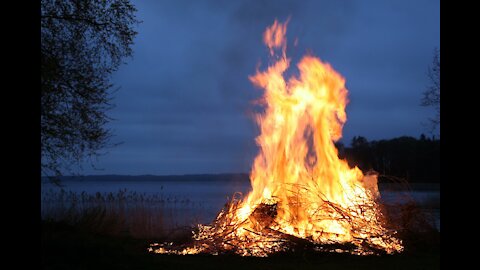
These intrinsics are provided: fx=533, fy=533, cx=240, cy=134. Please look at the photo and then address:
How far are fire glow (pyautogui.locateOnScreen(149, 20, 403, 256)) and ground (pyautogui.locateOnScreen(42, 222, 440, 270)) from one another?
623 mm

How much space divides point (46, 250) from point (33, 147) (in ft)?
22.7

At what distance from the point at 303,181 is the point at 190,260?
3.06 meters

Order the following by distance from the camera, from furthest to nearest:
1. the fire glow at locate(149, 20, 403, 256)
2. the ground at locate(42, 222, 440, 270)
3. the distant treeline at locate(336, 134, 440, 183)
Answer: the distant treeline at locate(336, 134, 440, 183) < the fire glow at locate(149, 20, 403, 256) < the ground at locate(42, 222, 440, 270)

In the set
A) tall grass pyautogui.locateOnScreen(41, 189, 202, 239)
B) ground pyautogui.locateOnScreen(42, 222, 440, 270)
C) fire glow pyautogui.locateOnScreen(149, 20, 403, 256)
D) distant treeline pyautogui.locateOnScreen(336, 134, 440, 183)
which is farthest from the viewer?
distant treeline pyautogui.locateOnScreen(336, 134, 440, 183)

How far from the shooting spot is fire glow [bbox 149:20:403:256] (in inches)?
409

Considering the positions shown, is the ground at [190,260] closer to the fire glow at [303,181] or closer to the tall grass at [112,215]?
the fire glow at [303,181]

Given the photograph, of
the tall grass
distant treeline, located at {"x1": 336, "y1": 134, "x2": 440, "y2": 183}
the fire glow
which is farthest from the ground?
distant treeline, located at {"x1": 336, "y1": 134, "x2": 440, "y2": 183}

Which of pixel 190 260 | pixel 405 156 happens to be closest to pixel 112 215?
pixel 190 260

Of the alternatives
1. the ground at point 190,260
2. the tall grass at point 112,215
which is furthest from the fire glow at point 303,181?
the tall grass at point 112,215

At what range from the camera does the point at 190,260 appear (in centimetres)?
934

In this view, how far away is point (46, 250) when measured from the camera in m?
9.31

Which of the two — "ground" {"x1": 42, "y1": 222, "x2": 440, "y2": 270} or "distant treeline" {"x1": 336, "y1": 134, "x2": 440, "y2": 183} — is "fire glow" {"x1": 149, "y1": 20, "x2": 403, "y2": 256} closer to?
"ground" {"x1": 42, "y1": 222, "x2": 440, "y2": 270}

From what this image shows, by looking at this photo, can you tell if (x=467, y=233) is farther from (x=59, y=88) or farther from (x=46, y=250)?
(x=59, y=88)

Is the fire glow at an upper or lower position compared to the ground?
upper
